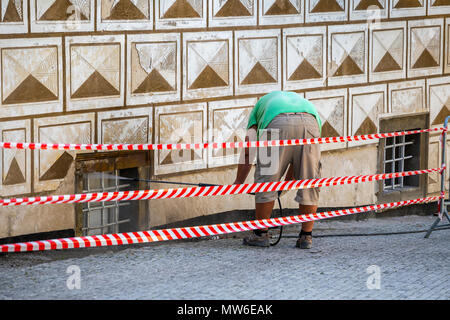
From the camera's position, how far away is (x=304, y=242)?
8.29 meters

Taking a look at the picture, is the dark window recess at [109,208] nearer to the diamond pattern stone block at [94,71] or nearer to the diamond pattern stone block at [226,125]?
the diamond pattern stone block at [94,71]

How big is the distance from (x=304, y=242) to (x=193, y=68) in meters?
2.22

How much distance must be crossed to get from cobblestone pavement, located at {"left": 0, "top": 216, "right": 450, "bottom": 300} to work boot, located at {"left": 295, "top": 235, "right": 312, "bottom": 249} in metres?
0.10

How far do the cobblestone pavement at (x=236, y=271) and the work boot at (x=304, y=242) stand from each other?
0.10 metres

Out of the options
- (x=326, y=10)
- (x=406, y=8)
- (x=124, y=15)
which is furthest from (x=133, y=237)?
(x=406, y=8)

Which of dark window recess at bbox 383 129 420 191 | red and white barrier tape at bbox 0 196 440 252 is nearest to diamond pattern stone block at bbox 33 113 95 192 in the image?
red and white barrier tape at bbox 0 196 440 252

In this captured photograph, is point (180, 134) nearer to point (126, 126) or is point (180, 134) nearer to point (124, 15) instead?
point (126, 126)

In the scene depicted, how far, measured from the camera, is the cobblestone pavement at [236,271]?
6344mm

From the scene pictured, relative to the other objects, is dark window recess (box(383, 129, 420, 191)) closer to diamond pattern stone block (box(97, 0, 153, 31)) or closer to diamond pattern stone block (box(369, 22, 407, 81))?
diamond pattern stone block (box(369, 22, 407, 81))

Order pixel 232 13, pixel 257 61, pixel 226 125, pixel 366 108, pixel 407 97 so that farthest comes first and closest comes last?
pixel 407 97
pixel 366 108
pixel 257 61
pixel 226 125
pixel 232 13

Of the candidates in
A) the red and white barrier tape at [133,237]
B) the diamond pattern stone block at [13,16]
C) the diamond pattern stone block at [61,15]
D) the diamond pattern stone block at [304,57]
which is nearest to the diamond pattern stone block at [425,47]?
the diamond pattern stone block at [304,57]

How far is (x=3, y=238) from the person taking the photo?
7766 millimetres
